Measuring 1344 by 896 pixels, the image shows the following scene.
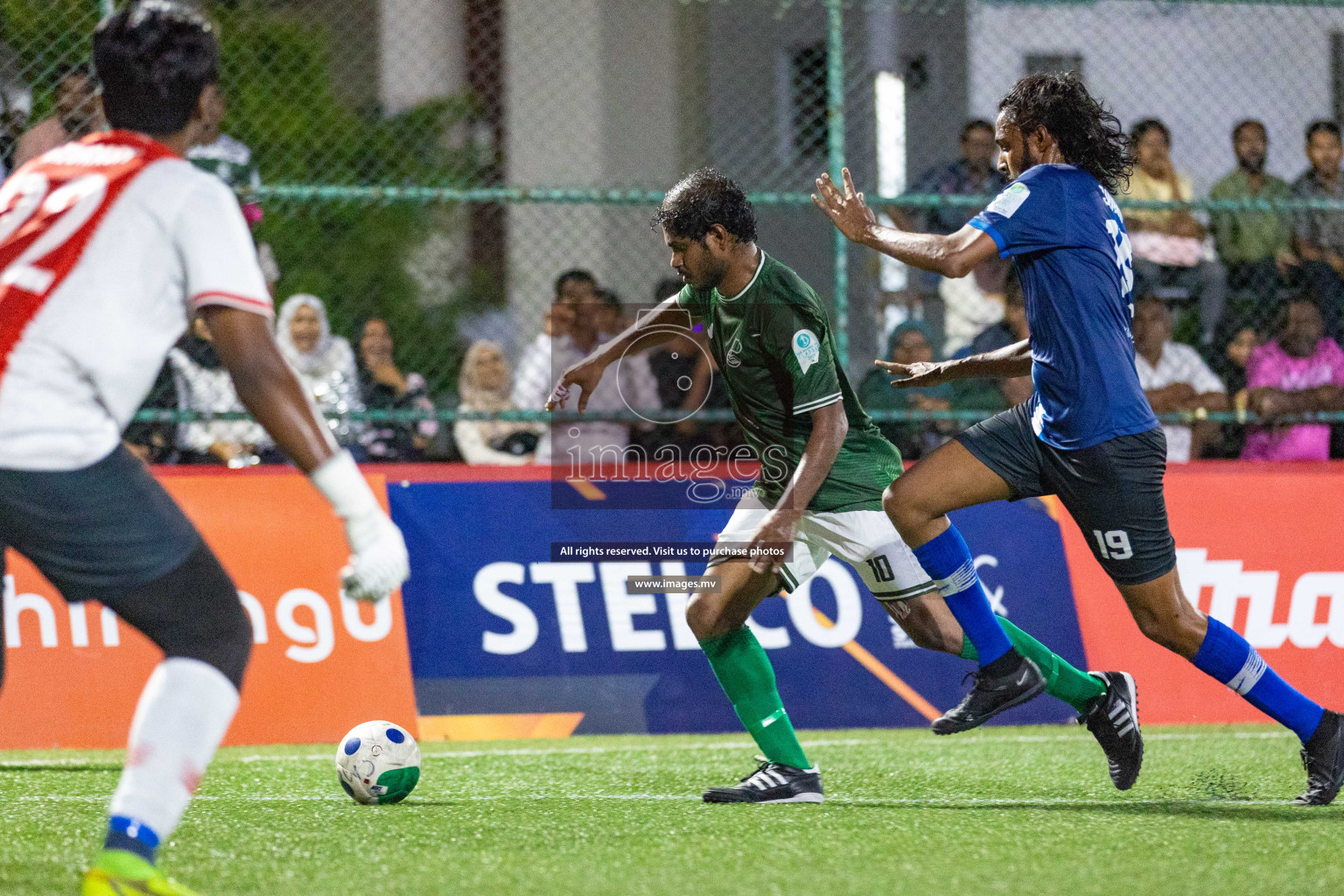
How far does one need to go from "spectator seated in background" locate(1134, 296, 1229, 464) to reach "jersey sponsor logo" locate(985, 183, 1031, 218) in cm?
388

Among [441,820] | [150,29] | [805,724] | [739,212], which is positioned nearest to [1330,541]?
[805,724]

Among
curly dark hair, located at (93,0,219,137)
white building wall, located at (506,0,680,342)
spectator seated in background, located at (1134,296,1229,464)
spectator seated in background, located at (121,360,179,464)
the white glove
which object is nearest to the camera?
the white glove

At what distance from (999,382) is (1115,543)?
3.70m

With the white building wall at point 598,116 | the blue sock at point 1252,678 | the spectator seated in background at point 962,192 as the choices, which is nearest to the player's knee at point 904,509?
the blue sock at point 1252,678

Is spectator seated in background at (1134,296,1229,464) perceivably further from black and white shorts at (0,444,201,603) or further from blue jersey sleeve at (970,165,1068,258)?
black and white shorts at (0,444,201,603)

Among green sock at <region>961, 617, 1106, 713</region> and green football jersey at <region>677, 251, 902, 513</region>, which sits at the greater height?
green football jersey at <region>677, 251, 902, 513</region>

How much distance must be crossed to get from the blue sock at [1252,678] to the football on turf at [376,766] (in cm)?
260

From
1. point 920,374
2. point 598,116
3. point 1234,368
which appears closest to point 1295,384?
point 1234,368

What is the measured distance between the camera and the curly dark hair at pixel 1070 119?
476 cm

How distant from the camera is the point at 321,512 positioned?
23.1 feet

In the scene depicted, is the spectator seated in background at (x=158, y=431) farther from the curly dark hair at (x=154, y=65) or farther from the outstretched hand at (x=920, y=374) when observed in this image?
the curly dark hair at (x=154, y=65)

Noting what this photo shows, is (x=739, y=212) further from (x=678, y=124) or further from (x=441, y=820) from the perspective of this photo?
(x=678, y=124)

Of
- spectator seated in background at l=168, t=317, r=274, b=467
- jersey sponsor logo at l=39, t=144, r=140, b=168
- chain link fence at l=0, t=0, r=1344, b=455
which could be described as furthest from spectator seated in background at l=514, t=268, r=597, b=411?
jersey sponsor logo at l=39, t=144, r=140, b=168

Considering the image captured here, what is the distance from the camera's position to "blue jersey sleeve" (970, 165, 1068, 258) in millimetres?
4605
